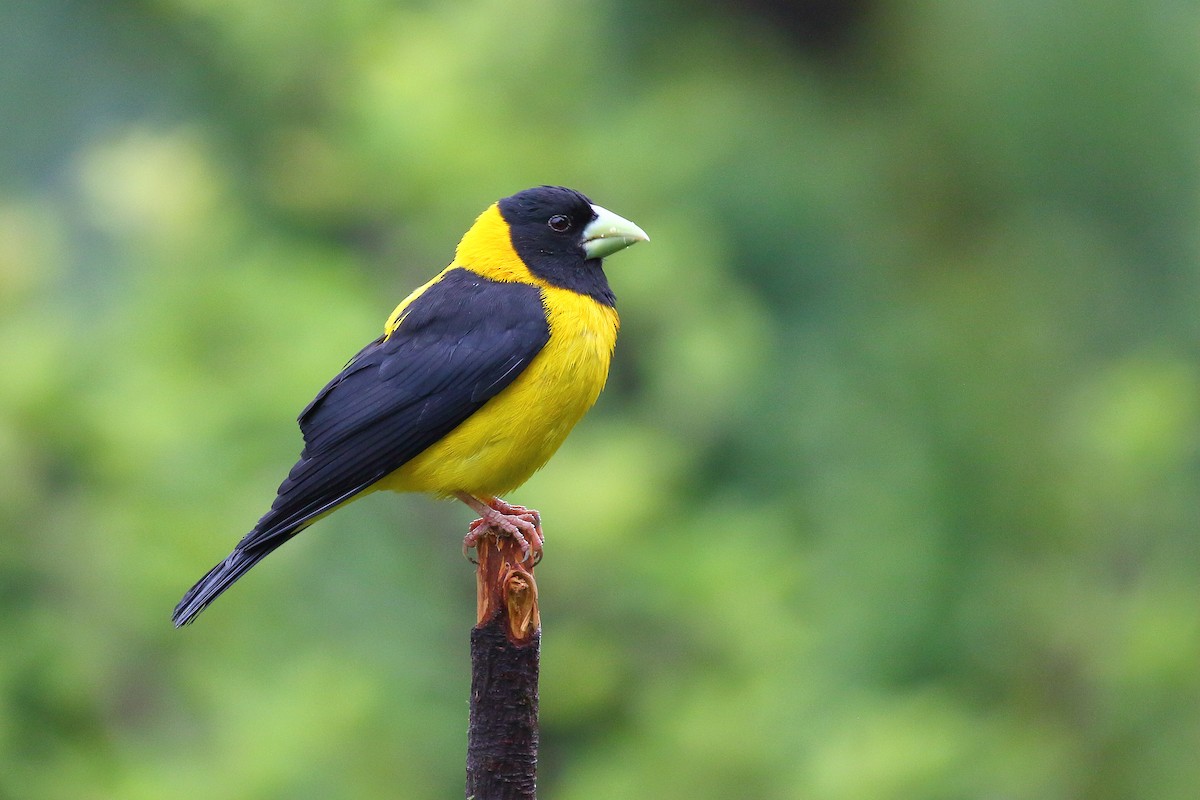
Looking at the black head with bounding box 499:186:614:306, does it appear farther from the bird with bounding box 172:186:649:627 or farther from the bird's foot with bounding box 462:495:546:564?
the bird's foot with bounding box 462:495:546:564

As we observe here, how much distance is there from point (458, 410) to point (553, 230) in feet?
2.70

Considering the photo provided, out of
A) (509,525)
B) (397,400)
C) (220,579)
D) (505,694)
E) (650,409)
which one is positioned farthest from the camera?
(650,409)

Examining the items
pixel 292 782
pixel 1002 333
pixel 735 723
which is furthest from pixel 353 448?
pixel 1002 333

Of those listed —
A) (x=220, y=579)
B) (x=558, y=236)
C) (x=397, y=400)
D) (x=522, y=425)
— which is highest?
(x=558, y=236)

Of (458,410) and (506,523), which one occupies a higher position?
Result: (458,410)

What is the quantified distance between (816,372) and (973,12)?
6.61 feet

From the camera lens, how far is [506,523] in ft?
14.1

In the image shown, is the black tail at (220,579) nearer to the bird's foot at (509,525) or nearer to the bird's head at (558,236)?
the bird's foot at (509,525)

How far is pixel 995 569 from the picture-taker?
728 centimetres

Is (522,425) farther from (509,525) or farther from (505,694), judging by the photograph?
(505,694)

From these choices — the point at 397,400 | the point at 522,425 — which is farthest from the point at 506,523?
the point at 397,400

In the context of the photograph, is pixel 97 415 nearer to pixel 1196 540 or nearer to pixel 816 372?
pixel 816 372

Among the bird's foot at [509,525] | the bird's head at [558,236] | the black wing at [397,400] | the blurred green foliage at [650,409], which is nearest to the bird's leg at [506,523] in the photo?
the bird's foot at [509,525]

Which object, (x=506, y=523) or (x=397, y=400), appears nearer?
(x=506, y=523)
